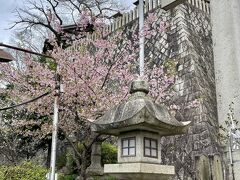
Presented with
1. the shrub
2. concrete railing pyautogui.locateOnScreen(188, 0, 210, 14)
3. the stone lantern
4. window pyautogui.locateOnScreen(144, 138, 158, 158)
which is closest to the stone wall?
concrete railing pyautogui.locateOnScreen(188, 0, 210, 14)

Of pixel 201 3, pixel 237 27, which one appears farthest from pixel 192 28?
pixel 237 27

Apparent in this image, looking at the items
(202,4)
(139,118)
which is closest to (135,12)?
(202,4)

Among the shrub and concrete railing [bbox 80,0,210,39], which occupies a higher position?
concrete railing [bbox 80,0,210,39]

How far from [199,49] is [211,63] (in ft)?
2.75

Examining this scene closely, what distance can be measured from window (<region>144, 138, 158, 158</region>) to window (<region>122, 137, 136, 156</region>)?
16 cm

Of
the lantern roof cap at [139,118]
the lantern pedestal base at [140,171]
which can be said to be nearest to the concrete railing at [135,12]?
the lantern roof cap at [139,118]

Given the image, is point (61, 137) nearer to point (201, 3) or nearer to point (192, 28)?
point (192, 28)

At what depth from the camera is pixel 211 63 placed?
40.2 ft

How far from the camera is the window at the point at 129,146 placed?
4.13m

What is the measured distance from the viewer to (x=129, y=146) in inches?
166

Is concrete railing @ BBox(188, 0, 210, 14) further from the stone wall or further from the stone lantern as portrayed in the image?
the stone lantern

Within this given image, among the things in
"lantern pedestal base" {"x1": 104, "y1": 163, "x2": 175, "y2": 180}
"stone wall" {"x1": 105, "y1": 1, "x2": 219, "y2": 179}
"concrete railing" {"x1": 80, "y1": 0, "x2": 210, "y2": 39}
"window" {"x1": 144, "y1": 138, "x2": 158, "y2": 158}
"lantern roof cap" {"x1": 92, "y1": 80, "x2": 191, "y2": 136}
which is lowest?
"lantern pedestal base" {"x1": 104, "y1": 163, "x2": 175, "y2": 180}

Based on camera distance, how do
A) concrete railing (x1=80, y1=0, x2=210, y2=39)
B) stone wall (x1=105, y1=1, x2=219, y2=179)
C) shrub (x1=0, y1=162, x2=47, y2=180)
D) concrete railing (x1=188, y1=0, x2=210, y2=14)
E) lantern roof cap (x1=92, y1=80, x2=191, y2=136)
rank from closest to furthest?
1. lantern roof cap (x1=92, y1=80, x2=191, y2=136)
2. shrub (x1=0, y1=162, x2=47, y2=180)
3. stone wall (x1=105, y1=1, x2=219, y2=179)
4. concrete railing (x1=188, y1=0, x2=210, y2=14)
5. concrete railing (x1=80, y1=0, x2=210, y2=39)

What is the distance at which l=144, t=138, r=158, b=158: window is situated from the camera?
413 cm
